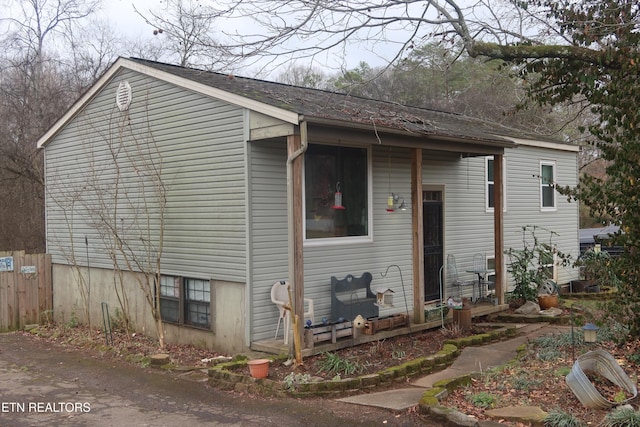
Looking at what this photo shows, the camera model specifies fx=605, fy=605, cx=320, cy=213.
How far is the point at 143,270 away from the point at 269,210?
2.81 m

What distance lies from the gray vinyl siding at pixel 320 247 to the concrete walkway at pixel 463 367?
2.12 m

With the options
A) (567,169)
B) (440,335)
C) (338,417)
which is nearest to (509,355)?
(440,335)

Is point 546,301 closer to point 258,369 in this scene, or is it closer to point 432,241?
point 432,241

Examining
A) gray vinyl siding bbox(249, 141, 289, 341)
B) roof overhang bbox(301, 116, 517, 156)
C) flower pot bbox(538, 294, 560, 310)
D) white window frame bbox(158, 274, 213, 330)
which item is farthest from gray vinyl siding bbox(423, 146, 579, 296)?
white window frame bbox(158, 274, 213, 330)

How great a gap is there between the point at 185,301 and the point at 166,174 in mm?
2267

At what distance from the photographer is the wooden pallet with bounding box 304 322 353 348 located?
8.59 m

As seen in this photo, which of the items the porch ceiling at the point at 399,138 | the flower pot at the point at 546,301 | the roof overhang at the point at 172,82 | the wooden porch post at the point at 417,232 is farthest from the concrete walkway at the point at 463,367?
the roof overhang at the point at 172,82

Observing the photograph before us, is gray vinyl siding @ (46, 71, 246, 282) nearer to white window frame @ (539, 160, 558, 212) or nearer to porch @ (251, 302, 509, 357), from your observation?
porch @ (251, 302, 509, 357)

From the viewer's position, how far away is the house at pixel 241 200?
362 inches

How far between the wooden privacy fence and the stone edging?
700cm

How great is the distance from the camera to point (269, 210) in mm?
9398

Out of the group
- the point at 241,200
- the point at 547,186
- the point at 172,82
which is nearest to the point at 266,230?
the point at 241,200

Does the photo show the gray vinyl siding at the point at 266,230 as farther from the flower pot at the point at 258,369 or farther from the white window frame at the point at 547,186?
the white window frame at the point at 547,186

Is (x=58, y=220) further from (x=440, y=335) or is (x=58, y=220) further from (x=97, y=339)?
(x=440, y=335)
